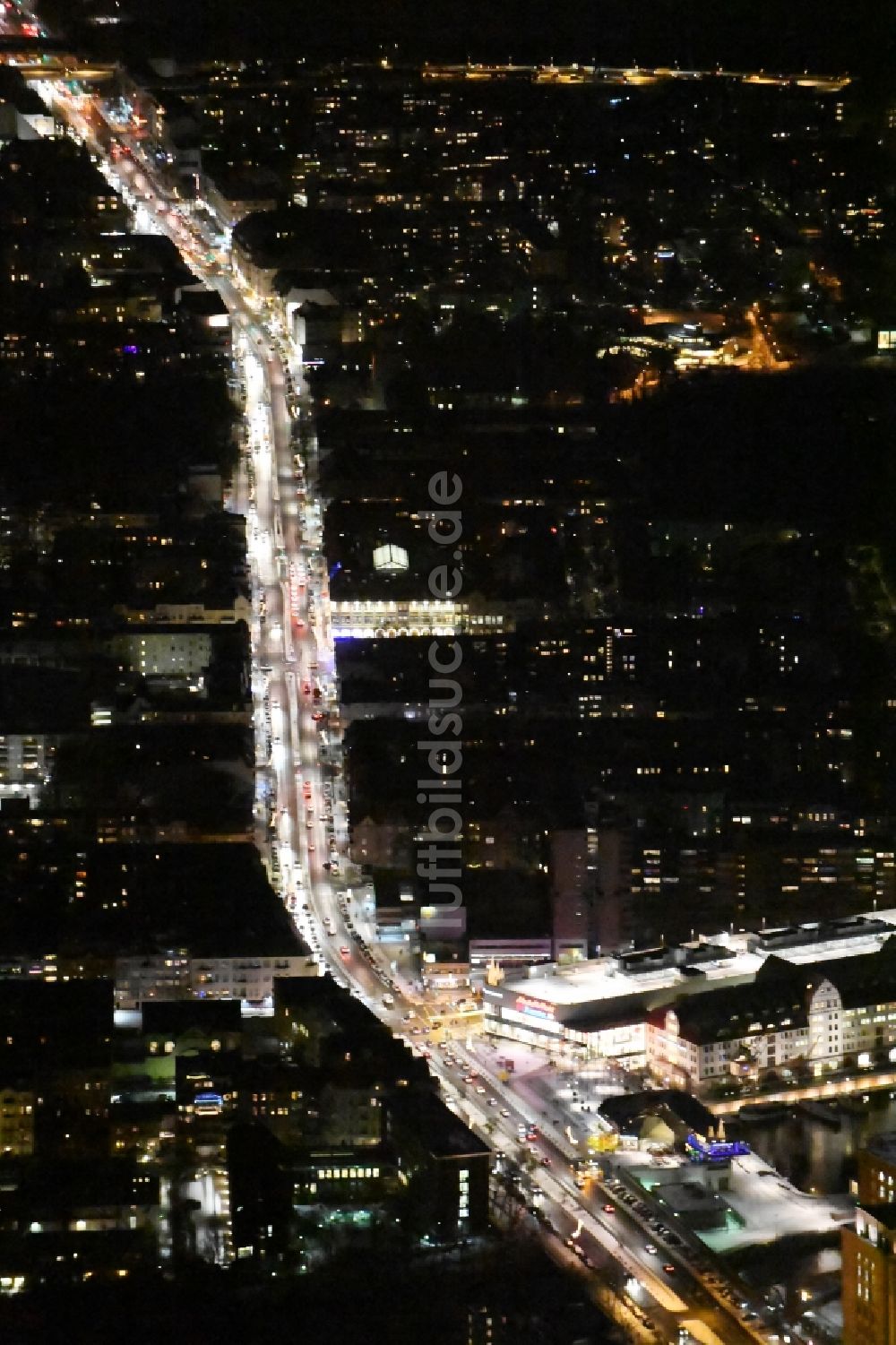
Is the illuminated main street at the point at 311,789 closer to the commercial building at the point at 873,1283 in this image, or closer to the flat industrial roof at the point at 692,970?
the commercial building at the point at 873,1283

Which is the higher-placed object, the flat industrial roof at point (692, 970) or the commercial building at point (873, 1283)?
the flat industrial roof at point (692, 970)

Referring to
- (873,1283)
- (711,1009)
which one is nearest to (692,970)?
(711,1009)

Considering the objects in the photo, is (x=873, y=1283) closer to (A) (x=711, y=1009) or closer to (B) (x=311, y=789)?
→ (A) (x=711, y=1009)

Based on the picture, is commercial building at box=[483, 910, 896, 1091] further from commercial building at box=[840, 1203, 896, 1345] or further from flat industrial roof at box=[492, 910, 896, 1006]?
commercial building at box=[840, 1203, 896, 1345]

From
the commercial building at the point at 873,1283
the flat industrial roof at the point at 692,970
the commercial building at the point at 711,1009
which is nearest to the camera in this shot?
the commercial building at the point at 873,1283

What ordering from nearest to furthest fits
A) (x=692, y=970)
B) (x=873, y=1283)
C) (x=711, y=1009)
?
(x=873, y=1283)
(x=711, y=1009)
(x=692, y=970)

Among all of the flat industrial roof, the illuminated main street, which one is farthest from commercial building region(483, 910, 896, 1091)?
the illuminated main street

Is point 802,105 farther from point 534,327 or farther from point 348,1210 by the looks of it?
point 348,1210

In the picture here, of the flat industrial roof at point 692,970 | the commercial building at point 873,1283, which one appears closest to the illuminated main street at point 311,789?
the commercial building at point 873,1283

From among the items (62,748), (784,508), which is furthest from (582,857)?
(784,508)

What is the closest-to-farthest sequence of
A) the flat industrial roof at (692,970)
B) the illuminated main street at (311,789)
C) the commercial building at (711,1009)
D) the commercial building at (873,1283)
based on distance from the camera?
1. the commercial building at (873,1283)
2. the illuminated main street at (311,789)
3. the commercial building at (711,1009)
4. the flat industrial roof at (692,970)
